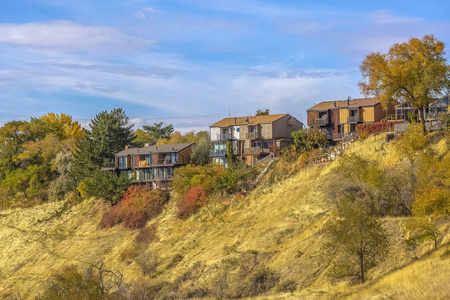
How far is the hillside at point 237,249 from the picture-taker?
3828 cm

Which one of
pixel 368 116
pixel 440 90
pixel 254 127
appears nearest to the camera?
pixel 440 90

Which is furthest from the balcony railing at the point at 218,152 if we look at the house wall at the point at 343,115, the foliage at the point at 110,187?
the house wall at the point at 343,115

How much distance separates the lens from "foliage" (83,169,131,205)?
86.4 metres

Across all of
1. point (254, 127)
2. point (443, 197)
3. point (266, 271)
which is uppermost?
point (254, 127)

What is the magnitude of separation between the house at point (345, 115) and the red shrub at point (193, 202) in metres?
20.1

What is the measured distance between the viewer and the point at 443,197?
40250mm

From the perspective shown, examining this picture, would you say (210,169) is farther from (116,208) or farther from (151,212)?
(116,208)

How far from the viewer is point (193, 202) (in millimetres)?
73562

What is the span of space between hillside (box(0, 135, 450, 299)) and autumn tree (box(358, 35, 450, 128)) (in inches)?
231

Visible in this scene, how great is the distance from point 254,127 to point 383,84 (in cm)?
2637

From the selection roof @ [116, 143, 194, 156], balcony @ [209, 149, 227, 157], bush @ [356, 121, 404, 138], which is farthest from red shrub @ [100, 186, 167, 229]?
bush @ [356, 121, 404, 138]

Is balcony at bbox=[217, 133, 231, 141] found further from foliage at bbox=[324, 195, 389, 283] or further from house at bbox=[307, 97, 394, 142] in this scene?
foliage at bbox=[324, 195, 389, 283]

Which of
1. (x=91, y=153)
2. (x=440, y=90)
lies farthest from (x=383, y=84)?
(x=91, y=153)

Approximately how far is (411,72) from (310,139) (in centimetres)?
1745
